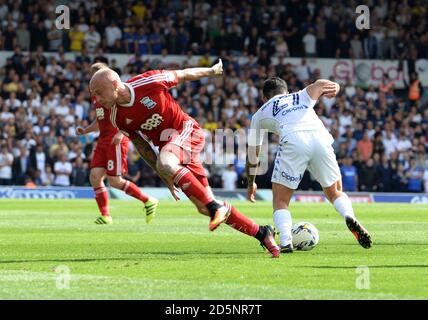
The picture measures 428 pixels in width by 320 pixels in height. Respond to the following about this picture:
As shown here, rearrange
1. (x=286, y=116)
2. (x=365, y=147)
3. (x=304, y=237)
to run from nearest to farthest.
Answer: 1. (x=286, y=116)
2. (x=304, y=237)
3. (x=365, y=147)

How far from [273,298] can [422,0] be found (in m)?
32.6

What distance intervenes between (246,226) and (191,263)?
0.75 meters

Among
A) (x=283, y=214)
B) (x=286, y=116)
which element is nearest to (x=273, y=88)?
(x=286, y=116)

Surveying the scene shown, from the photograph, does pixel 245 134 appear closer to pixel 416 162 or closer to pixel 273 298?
pixel 416 162

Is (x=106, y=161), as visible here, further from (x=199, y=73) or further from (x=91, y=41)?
(x=91, y=41)

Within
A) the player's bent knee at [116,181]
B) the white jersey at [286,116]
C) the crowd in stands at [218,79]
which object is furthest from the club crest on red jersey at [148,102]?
the crowd in stands at [218,79]

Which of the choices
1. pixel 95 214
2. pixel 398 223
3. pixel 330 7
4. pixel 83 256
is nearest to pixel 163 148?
pixel 83 256

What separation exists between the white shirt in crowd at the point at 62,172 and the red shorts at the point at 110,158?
11718mm

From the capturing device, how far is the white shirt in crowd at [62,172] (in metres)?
30.0

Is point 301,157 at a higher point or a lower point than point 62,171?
higher

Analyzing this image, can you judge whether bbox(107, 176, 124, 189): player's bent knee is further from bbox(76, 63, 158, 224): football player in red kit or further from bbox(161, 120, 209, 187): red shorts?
bbox(161, 120, 209, 187): red shorts

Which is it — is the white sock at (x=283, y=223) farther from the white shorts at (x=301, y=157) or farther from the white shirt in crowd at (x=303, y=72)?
the white shirt in crowd at (x=303, y=72)

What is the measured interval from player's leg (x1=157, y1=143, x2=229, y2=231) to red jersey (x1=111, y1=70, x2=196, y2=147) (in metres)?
0.36

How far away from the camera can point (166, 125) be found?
11930 millimetres
